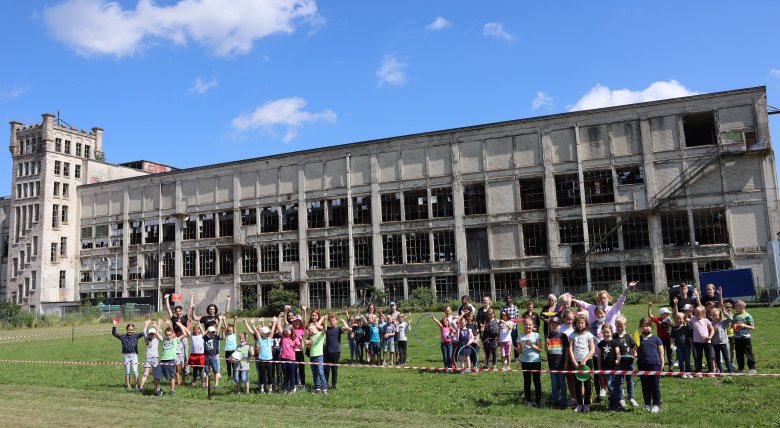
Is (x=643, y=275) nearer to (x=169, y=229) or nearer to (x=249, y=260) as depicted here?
(x=249, y=260)

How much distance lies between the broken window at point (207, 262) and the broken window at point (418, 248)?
21058 millimetres

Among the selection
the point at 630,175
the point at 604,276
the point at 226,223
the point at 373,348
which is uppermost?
the point at 630,175

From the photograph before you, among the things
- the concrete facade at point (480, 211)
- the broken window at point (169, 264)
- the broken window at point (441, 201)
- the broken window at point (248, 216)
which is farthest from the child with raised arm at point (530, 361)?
the broken window at point (169, 264)

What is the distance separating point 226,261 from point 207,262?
2.27 meters

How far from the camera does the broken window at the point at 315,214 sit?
59250mm

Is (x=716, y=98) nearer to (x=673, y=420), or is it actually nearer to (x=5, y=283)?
(x=673, y=420)

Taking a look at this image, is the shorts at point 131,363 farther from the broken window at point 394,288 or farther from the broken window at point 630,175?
the broken window at point 630,175

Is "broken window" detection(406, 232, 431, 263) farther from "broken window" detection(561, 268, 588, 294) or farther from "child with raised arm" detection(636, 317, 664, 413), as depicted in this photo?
"child with raised arm" detection(636, 317, 664, 413)

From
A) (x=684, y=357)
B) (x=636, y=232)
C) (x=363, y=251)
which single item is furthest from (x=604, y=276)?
(x=684, y=357)

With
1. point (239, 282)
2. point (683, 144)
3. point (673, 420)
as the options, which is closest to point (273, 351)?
point (673, 420)

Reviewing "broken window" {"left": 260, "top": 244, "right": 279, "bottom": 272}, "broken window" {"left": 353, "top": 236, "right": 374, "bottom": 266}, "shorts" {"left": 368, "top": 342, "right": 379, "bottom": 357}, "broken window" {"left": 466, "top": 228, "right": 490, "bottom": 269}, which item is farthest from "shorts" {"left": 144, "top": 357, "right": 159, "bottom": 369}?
"broken window" {"left": 260, "top": 244, "right": 279, "bottom": 272}

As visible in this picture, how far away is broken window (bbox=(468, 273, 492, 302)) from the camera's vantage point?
172 feet

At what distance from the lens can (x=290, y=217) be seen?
60.6 metres

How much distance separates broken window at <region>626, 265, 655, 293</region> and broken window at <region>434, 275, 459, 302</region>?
1377 centimetres
